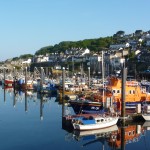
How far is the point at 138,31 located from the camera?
176 m

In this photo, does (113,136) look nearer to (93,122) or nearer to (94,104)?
(93,122)

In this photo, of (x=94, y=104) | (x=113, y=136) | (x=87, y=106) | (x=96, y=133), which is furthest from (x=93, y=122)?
(x=87, y=106)

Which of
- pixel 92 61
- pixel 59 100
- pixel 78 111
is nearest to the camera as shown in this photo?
pixel 78 111

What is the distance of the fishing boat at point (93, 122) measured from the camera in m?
28.0

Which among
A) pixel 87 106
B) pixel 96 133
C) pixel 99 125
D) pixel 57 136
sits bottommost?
pixel 57 136

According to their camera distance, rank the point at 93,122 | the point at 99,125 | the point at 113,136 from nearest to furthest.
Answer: the point at 113,136 → the point at 93,122 → the point at 99,125

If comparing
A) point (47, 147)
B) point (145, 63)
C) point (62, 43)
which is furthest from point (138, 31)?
point (47, 147)

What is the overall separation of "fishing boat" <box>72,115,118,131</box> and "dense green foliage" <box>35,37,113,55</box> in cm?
11376

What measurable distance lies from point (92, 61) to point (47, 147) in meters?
89.6

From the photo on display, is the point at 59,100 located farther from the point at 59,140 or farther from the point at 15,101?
the point at 59,140

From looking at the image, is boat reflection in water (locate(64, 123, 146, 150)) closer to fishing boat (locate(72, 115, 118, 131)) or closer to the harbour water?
the harbour water

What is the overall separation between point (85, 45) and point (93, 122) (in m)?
134

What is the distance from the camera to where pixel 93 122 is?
28.2 metres

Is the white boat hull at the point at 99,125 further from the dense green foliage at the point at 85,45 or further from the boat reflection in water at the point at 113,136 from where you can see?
the dense green foliage at the point at 85,45
